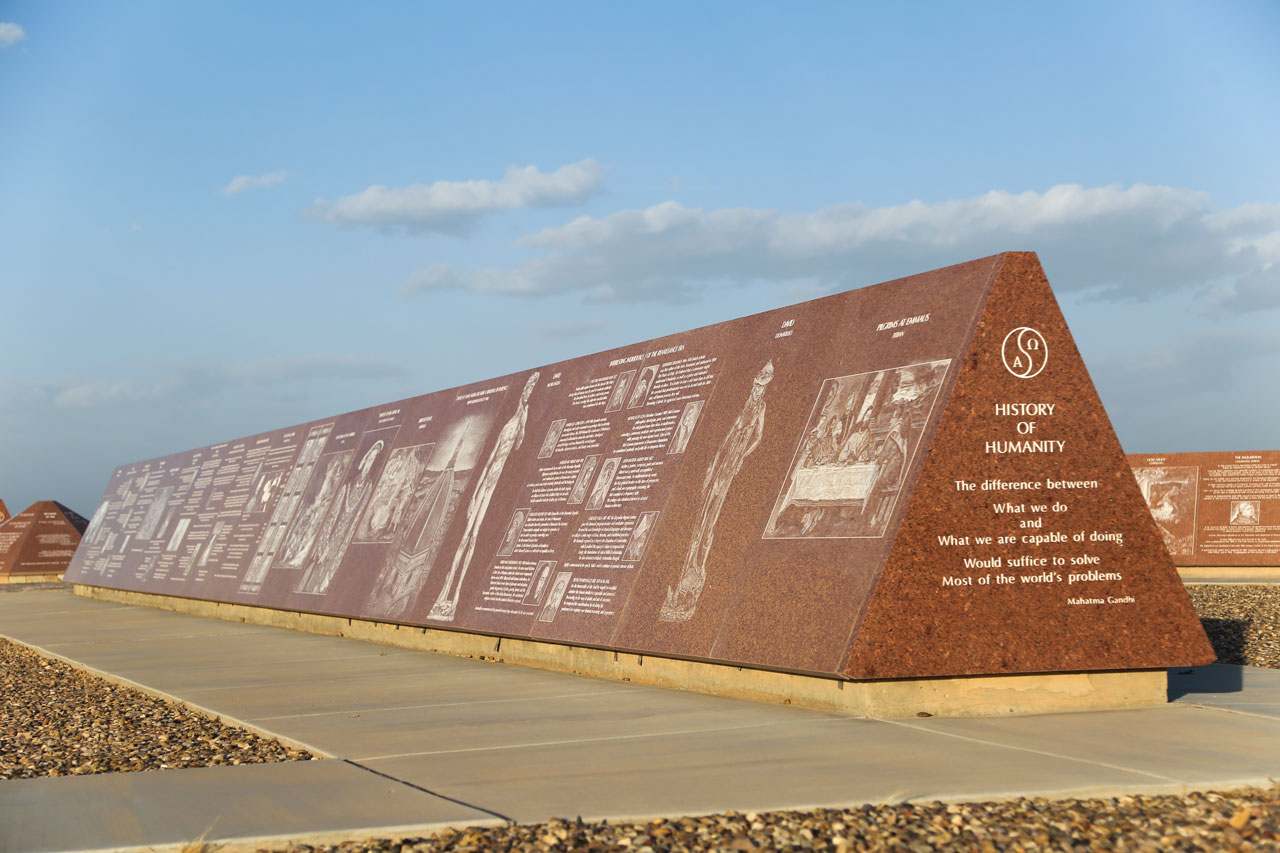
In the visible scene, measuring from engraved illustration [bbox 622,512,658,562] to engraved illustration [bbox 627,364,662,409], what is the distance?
1408 millimetres

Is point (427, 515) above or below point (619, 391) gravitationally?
below

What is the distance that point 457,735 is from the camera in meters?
7.52

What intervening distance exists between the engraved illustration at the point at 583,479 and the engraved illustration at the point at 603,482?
0.14 m

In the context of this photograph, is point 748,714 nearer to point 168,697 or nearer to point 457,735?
point 457,735

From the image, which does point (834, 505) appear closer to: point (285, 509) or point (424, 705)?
point (424, 705)

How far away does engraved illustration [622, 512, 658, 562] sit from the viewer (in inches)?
408

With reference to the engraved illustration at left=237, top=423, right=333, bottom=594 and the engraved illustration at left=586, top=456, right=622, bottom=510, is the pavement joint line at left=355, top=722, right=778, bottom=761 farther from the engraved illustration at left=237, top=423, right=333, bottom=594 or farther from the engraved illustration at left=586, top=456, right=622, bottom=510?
the engraved illustration at left=237, top=423, right=333, bottom=594

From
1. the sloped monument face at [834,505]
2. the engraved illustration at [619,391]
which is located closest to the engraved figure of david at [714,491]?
the sloped monument face at [834,505]

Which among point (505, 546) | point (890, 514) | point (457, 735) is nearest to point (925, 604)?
point (890, 514)

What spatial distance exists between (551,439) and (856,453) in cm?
494

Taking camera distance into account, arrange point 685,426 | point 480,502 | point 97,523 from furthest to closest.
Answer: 1. point 97,523
2. point 480,502
3. point 685,426

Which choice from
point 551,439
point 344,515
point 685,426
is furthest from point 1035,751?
point 344,515

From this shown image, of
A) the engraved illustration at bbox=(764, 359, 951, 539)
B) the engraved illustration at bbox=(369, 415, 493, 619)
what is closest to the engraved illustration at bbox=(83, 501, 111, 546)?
the engraved illustration at bbox=(369, 415, 493, 619)

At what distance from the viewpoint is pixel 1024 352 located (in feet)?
26.6
